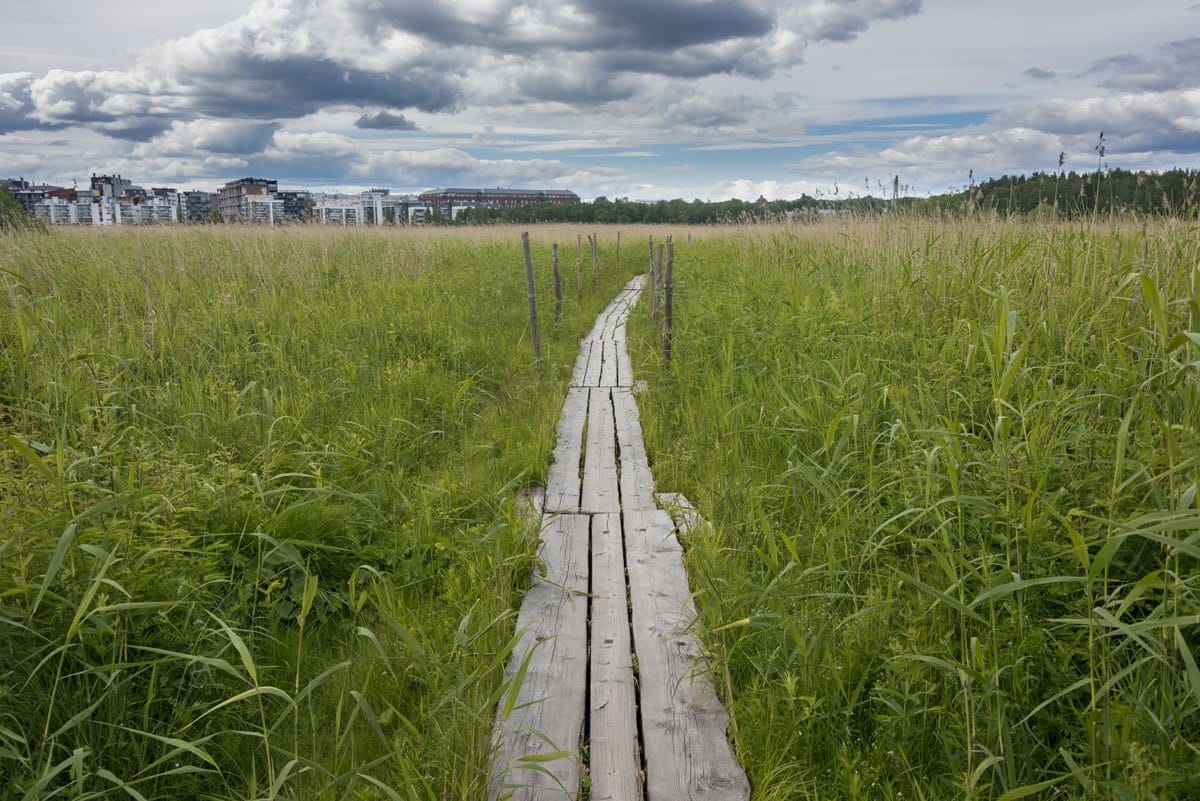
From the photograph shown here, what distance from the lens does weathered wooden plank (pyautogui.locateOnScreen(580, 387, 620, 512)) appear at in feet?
14.4

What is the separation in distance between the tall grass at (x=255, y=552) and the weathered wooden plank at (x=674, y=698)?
0.55m

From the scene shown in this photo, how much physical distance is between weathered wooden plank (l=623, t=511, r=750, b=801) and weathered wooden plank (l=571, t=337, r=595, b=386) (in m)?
4.14

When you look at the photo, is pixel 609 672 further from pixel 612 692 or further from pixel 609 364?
pixel 609 364

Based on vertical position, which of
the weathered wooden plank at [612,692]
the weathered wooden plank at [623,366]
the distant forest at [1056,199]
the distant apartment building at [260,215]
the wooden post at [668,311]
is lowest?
the weathered wooden plank at [612,692]

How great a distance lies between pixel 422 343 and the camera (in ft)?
22.9

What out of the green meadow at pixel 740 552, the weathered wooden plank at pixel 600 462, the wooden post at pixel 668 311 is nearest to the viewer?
the green meadow at pixel 740 552

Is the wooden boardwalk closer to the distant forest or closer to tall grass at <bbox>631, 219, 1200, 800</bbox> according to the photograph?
tall grass at <bbox>631, 219, 1200, 800</bbox>

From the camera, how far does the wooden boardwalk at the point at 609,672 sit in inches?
85.7

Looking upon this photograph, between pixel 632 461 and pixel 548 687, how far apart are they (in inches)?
105

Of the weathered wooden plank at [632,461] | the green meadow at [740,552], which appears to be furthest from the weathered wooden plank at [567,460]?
the weathered wooden plank at [632,461]

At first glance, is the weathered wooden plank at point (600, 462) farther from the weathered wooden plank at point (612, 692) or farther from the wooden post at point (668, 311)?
the wooden post at point (668, 311)

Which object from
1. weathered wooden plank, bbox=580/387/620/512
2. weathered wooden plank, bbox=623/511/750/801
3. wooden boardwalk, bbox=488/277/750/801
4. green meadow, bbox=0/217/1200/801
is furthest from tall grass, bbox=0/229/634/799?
weathered wooden plank, bbox=623/511/750/801

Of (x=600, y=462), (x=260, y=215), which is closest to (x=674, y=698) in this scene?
(x=600, y=462)

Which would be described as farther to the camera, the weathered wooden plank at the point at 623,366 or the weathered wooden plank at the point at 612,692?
the weathered wooden plank at the point at 623,366
